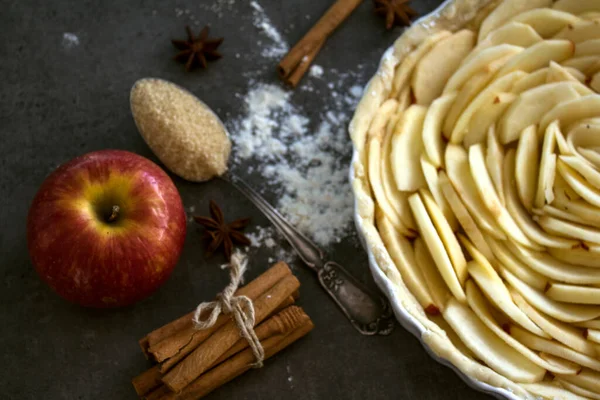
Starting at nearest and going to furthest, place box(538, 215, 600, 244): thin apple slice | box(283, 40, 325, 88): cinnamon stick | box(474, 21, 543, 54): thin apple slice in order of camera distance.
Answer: box(538, 215, 600, 244): thin apple slice, box(474, 21, 543, 54): thin apple slice, box(283, 40, 325, 88): cinnamon stick

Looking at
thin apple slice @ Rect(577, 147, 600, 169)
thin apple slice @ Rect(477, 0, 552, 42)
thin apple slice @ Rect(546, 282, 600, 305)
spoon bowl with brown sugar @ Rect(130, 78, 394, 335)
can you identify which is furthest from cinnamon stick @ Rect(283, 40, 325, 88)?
thin apple slice @ Rect(546, 282, 600, 305)

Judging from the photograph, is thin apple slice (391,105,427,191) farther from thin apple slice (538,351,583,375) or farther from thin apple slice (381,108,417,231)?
thin apple slice (538,351,583,375)

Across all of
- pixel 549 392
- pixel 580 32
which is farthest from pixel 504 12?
pixel 549 392

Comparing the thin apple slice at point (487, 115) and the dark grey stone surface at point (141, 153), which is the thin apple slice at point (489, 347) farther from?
the thin apple slice at point (487, 115)

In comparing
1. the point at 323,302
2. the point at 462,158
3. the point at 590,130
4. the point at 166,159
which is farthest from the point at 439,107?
the point at 166,159

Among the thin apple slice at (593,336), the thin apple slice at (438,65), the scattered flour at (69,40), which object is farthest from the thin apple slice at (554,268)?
the scattered flour at (69,40)

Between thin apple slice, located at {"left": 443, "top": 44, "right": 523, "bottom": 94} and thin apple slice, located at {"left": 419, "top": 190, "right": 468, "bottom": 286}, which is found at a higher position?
thin apple slice, located at {"left": 443, "top": 44, "right": 523, "bottom": 94}
